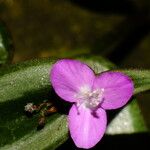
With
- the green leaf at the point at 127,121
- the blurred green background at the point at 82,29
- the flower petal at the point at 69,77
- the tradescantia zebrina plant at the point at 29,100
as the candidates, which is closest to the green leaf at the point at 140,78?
the tradescantia zebrina plant at the point at 29,100

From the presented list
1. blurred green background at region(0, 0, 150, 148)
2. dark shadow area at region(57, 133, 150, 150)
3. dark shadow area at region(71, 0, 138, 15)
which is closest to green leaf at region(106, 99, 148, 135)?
dark shadow area at region(57, 133, 150, 150)

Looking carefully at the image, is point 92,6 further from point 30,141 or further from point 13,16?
point 30,141

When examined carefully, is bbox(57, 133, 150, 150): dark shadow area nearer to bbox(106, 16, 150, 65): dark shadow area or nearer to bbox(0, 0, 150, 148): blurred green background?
bbox(0, 0, 150, 148): blurred green background

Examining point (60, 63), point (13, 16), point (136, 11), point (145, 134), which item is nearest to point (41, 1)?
point (13, 16)

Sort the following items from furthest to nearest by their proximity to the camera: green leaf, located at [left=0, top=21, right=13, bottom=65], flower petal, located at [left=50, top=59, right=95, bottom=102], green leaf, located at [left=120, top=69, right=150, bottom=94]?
1. green leaf, located at [left=0, top=21, right=13, bottom=65]
2. green leaf, located at [left=120, top=69, right=150, bottom=94]
3. flower petal, located at [left=50, top=59, right=95, bottom=102]

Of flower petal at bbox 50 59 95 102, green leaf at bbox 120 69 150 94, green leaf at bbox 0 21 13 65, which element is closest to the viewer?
flower petal at bbox 50 59 95 102

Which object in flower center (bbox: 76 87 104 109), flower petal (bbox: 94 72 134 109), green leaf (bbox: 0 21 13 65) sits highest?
flower petal (bbox: 94 72 134 109)

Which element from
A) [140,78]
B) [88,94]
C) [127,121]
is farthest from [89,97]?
[127,121]

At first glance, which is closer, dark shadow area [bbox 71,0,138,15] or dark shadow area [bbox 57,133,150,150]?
dark shadow area [bbox 57,133,150,150]
